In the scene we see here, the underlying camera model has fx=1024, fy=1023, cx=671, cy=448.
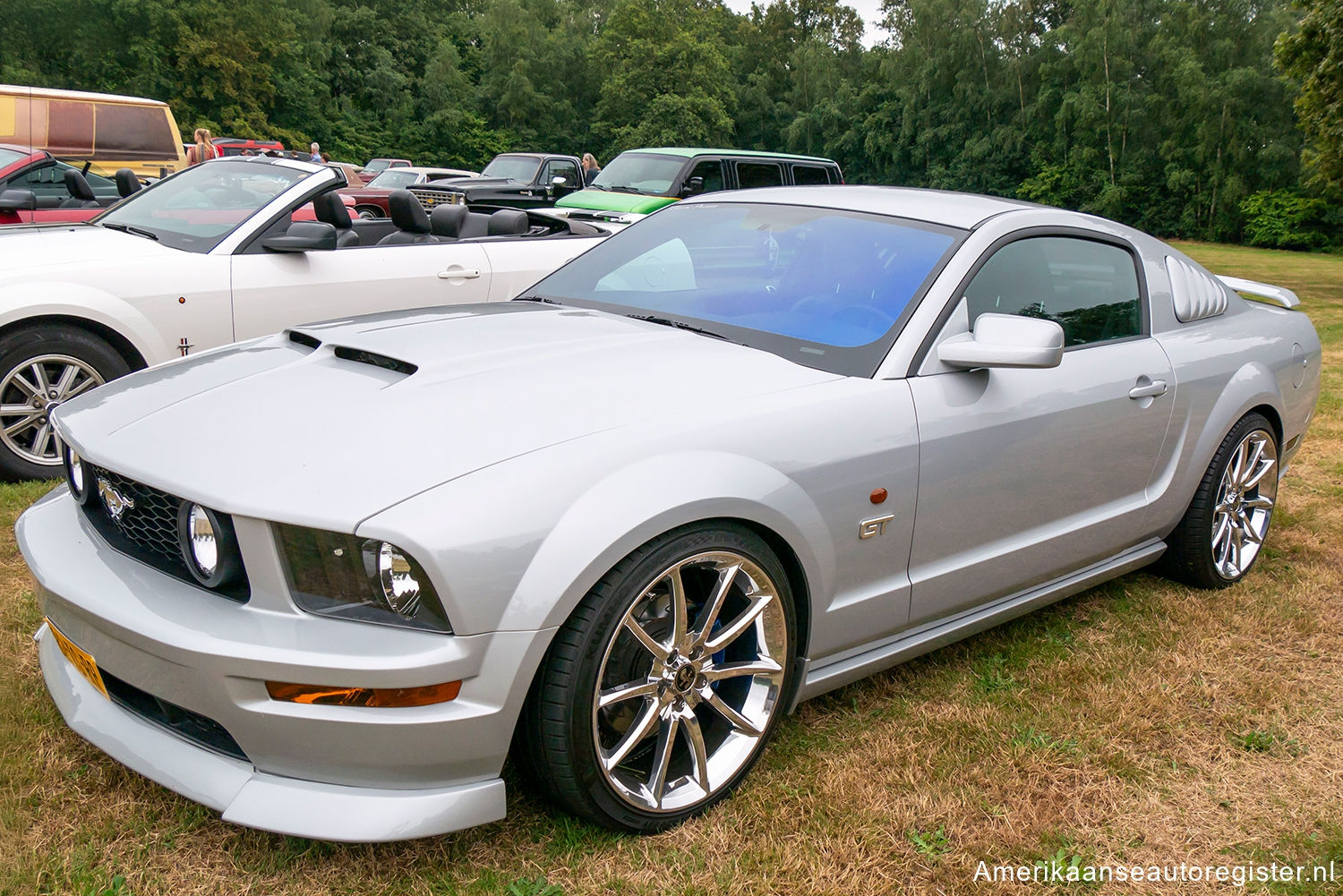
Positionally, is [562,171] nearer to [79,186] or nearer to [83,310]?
[79,186]

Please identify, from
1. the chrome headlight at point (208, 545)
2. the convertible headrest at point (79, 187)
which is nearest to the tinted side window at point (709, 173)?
the convertible headrest at point (79, 187)

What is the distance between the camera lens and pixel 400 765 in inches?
77.3

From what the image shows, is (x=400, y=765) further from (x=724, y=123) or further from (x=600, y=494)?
(x=724, y=123)

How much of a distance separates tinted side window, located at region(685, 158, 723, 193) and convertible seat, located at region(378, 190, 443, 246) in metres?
7.60

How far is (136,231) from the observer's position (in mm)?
5219

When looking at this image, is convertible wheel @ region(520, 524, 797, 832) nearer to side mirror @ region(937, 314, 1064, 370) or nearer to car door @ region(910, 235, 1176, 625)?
car door @ region(910, 235, 1176, 625)

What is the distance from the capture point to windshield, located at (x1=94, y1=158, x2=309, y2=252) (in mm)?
5109

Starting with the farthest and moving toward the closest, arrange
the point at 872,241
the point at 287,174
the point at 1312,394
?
the point at 287,174 → the point at 1312,394 → the point at 872,241

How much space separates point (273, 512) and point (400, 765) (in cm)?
54

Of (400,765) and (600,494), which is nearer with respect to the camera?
(400,765)

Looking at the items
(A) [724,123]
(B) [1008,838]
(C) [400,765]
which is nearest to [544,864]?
(C) [400,765]

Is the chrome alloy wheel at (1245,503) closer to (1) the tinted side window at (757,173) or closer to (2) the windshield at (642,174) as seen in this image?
(2) the windshield at (642,174)

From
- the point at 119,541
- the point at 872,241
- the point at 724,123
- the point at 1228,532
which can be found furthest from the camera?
the point at 724,123

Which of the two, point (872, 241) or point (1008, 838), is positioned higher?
point (872, 241)
